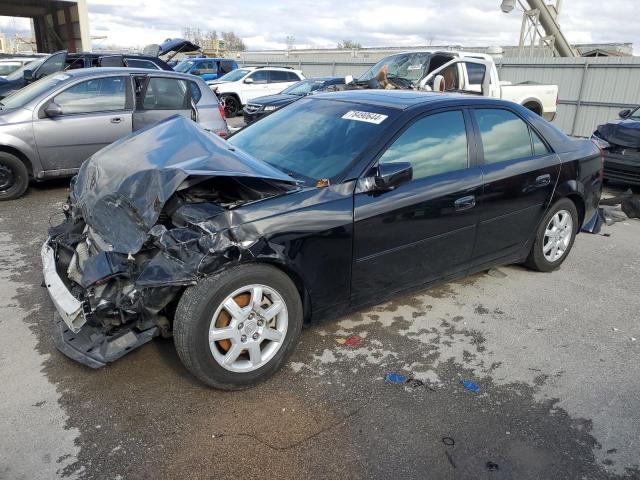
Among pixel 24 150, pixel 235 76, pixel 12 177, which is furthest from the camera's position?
pixel 235 76

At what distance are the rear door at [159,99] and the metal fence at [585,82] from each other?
490 inches

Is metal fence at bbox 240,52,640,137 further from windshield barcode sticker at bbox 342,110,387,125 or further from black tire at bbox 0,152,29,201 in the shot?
black tire at bbox 0,152,29,201

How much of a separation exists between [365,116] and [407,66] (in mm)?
7494

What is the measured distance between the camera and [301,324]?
3.11m

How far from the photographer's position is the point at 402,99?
3730 millimetres

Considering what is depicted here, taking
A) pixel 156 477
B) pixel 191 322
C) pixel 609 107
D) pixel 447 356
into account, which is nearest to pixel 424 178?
pixel 447 356

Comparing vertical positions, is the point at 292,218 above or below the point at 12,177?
above

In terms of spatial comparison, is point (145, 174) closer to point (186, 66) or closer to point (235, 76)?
point (235, 76)

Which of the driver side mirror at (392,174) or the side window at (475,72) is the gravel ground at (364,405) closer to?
the driver side mirror at (392,174)

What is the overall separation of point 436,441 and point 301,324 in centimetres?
102

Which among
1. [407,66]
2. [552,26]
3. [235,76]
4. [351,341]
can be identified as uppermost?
[552,26]

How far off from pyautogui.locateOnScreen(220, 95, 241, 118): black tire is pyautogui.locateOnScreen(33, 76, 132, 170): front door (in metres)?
Answer: 9.97

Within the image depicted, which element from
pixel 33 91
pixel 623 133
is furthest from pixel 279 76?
pixel 623 133

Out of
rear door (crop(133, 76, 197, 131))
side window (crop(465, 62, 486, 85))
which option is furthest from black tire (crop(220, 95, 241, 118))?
rear door (crop(133, 76, 197, 131))
